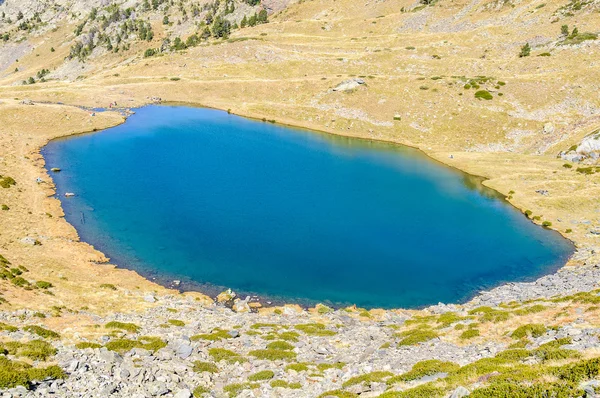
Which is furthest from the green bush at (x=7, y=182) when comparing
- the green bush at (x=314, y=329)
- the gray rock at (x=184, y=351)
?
the green bush at (x=314, y=329)


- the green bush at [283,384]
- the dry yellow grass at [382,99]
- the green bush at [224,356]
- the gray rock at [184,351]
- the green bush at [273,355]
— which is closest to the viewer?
the green bush at [283,384]

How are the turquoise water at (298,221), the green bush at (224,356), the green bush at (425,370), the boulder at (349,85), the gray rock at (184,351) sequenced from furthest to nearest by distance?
the boulder at (349,85) < the turquoise water at (298,221) < the green bush at (224,356) < the gray rock at (184,351) < the green bush at (425,370)

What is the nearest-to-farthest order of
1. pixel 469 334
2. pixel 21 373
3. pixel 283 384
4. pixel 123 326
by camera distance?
pixel 21 373 → pixel 283 384 → pixel 469 334 → pixel 123 326

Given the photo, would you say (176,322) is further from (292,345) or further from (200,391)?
(200,391)

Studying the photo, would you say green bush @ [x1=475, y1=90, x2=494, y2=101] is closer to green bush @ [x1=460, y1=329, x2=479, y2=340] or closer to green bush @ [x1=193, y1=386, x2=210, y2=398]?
green bush @ [x1=460, y1=329, x2=479, y2=340]

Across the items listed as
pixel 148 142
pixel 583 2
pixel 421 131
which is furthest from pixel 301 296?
pixel 583 2

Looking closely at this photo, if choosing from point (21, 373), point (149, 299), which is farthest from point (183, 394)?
point (149, 299)

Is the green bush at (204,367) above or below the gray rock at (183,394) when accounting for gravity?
below

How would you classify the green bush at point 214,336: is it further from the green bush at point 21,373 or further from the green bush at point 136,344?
the green bush at point 21,373

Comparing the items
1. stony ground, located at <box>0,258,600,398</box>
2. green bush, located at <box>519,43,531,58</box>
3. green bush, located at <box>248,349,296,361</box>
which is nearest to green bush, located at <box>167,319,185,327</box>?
stony ground, located at <box>0,258,600,398</box>
